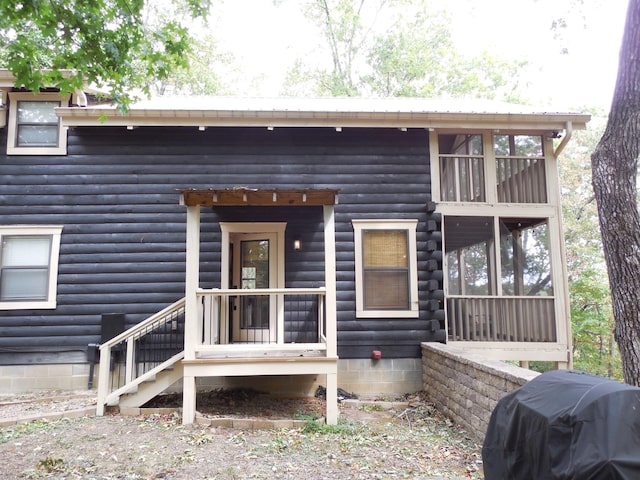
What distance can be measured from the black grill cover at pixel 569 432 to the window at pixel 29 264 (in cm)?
766

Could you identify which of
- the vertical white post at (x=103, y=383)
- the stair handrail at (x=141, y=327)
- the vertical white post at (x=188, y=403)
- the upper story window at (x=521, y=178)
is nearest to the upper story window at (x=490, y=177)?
the upper story window at (x=521, y=178)

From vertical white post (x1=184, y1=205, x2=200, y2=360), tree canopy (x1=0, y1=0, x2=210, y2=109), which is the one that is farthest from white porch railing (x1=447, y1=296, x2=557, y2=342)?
tree canopy (x1=0, y1=0, x2=210, y2=109)

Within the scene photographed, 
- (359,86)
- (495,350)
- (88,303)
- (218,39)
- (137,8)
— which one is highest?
(218,39)

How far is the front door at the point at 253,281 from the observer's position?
7.99 m

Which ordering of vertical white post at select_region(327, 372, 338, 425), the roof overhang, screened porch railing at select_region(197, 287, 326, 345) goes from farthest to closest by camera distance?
screened porch railing at select_region(197, 287, 326, 345) < the roof overhang < vertical white post at select_region(327, 372, 338, 425)

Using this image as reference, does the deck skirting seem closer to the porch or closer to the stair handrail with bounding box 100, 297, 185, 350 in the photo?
the porch

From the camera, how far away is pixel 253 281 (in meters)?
8.30

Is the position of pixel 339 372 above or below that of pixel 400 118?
below

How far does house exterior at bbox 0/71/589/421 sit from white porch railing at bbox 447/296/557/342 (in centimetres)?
3

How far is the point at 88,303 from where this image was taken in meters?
7.89

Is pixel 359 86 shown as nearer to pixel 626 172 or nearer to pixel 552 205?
pixel 552 205

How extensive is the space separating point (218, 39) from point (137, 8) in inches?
704

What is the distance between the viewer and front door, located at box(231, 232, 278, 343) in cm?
799

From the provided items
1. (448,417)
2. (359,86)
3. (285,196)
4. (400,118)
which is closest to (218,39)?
(359,86)
